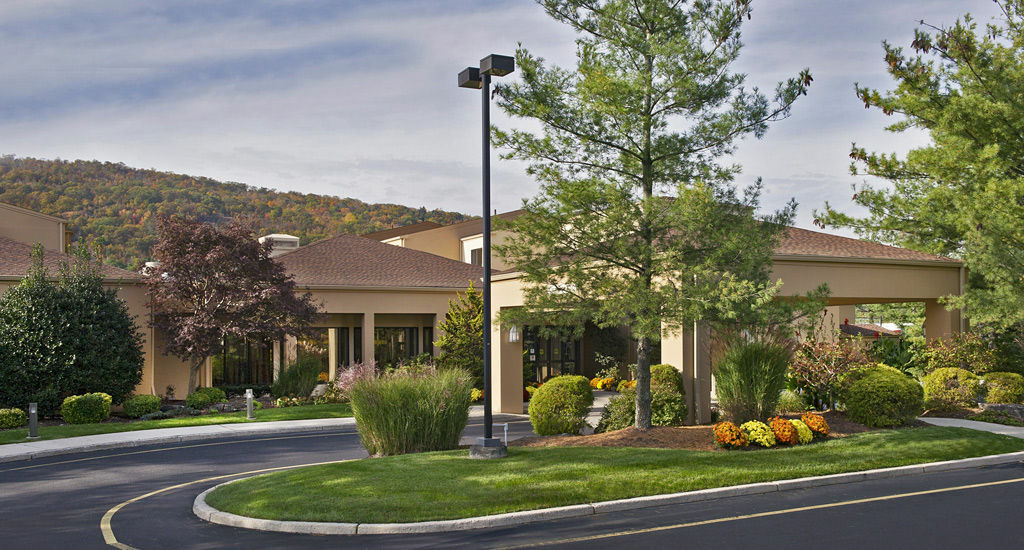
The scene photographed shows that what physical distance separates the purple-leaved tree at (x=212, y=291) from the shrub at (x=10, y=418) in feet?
15.3

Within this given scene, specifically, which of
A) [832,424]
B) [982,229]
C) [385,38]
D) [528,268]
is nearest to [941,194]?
[982,229]

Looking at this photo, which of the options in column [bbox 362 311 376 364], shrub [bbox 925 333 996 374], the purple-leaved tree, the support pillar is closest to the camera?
shrub [bbox 925 333 996 374]

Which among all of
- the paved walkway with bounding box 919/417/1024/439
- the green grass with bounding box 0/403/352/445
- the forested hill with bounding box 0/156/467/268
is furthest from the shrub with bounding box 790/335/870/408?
the forested hill with bounding box 0/156/467/268

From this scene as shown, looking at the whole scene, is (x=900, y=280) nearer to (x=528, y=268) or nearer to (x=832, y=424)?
(x=832, y=424)

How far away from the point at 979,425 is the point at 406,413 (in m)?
12.4

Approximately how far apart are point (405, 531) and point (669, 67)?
8970 millimetres

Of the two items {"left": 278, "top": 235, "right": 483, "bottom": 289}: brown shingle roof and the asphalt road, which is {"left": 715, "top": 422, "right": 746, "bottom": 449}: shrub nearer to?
the asphalt road

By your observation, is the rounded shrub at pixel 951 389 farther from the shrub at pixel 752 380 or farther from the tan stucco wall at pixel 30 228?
the tan stucco wall at pixel 30 228

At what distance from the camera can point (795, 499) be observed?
11.0 m

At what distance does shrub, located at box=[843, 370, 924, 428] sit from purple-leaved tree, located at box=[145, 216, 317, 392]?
16640mm

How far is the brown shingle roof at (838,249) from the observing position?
2084cm

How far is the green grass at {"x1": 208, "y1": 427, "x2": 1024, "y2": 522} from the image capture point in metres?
10.2

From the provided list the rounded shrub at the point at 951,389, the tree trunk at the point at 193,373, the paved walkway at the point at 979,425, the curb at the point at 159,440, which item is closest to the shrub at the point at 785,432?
the paved walkway at the point at 979,425

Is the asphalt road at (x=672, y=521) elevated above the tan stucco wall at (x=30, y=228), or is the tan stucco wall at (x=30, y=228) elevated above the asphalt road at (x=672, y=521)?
the tan stucco wall at (x=30, y=228)
